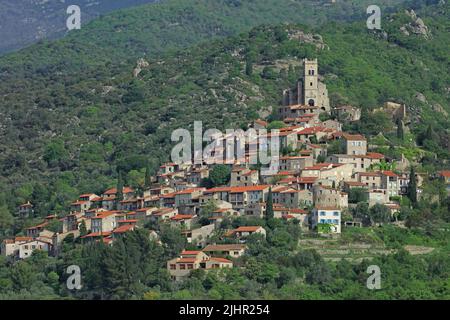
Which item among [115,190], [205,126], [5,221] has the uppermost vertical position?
[205,126]

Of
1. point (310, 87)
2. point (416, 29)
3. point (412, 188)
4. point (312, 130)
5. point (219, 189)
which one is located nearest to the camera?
point (412, 188)

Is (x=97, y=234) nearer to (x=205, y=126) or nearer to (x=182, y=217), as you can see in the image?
(x=182, y=217)

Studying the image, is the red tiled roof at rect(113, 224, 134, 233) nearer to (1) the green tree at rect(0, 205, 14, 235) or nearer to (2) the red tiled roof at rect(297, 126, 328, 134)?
(1) the green tree at rect(0, 205, 14, 235)

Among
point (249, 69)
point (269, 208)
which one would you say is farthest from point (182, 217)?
point (249, 69)

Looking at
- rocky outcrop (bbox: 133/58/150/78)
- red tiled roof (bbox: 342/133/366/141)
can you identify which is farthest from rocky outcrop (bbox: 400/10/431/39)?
red tiled roof (bbox: 342/133/366/141)

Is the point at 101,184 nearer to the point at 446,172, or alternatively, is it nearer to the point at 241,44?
the point at 446,172

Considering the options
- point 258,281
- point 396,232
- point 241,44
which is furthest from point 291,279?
point 241,44
